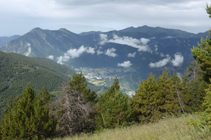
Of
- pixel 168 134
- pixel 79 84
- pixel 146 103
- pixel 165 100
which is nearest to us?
pixel 168 134

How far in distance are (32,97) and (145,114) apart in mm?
17928

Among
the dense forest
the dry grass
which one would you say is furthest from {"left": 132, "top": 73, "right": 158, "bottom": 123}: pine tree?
the dry grass

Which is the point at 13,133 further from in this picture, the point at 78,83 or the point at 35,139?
the point at 78,83

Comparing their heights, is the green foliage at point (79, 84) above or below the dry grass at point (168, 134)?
below

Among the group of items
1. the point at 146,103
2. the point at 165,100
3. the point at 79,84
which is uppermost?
the point at 79,84

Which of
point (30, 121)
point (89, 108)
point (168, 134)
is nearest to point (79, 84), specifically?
point (89, 108)

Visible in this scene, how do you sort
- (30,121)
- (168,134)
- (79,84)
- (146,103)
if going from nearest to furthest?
(168,134), (30,121), (146,103), (79,84)

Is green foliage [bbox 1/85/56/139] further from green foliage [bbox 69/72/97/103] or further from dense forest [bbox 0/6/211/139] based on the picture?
green foliage [bbox 69/72/97/103]

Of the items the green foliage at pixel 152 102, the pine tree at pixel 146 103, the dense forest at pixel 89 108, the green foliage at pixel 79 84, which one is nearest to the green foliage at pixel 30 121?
the dense forest at pixel 89 108

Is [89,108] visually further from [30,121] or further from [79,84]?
[79,84]

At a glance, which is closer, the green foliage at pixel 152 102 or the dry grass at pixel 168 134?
the dry grass at pixel 168 134

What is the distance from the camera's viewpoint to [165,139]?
13.1ft

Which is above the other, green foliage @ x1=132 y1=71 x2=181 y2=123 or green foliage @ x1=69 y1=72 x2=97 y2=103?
green foliage @ x1=69 y1=72 x2=97 y2=103

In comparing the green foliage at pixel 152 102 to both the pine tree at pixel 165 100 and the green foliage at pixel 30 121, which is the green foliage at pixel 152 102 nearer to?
the pine tree at pixel 165 100
